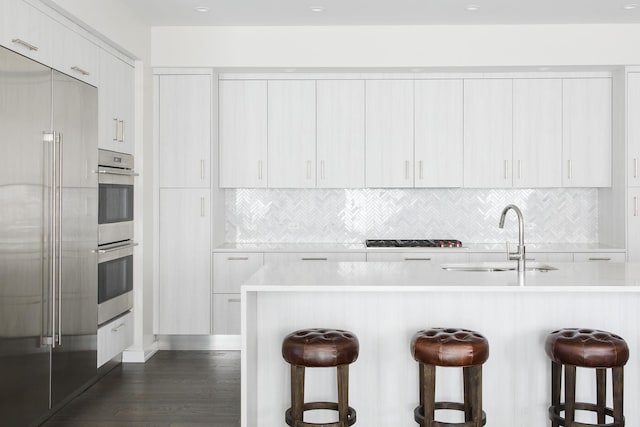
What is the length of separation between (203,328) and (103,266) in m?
1.31

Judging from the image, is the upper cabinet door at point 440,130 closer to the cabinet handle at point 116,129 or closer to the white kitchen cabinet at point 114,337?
the cabinet handle at point 116,129

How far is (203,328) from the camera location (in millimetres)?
5543

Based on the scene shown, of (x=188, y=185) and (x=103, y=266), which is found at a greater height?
(x=188, y=185)

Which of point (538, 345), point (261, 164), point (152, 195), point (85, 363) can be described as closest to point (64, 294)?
point (85, 363)

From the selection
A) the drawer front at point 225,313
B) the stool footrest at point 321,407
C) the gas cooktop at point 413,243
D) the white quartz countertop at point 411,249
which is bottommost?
the stool footrest at point 321,407

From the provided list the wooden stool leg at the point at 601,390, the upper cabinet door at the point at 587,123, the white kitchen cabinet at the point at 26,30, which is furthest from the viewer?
the upper cabinet door at the point at 587,123

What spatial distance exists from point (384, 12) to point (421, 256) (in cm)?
204

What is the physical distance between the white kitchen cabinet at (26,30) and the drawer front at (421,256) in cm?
302

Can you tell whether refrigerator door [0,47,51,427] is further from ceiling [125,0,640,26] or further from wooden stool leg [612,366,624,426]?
wooden stool leg [612,366,624,426]

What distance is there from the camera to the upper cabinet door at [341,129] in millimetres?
5723

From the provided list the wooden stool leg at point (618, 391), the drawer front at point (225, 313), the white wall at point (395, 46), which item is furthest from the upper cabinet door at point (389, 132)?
the wooden stool leg at point (618, 391)

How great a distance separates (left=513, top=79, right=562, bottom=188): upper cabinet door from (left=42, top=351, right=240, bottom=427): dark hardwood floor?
10.1ft

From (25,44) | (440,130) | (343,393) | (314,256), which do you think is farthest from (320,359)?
(440,130)

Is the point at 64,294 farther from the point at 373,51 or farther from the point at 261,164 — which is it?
the point at 373,51
